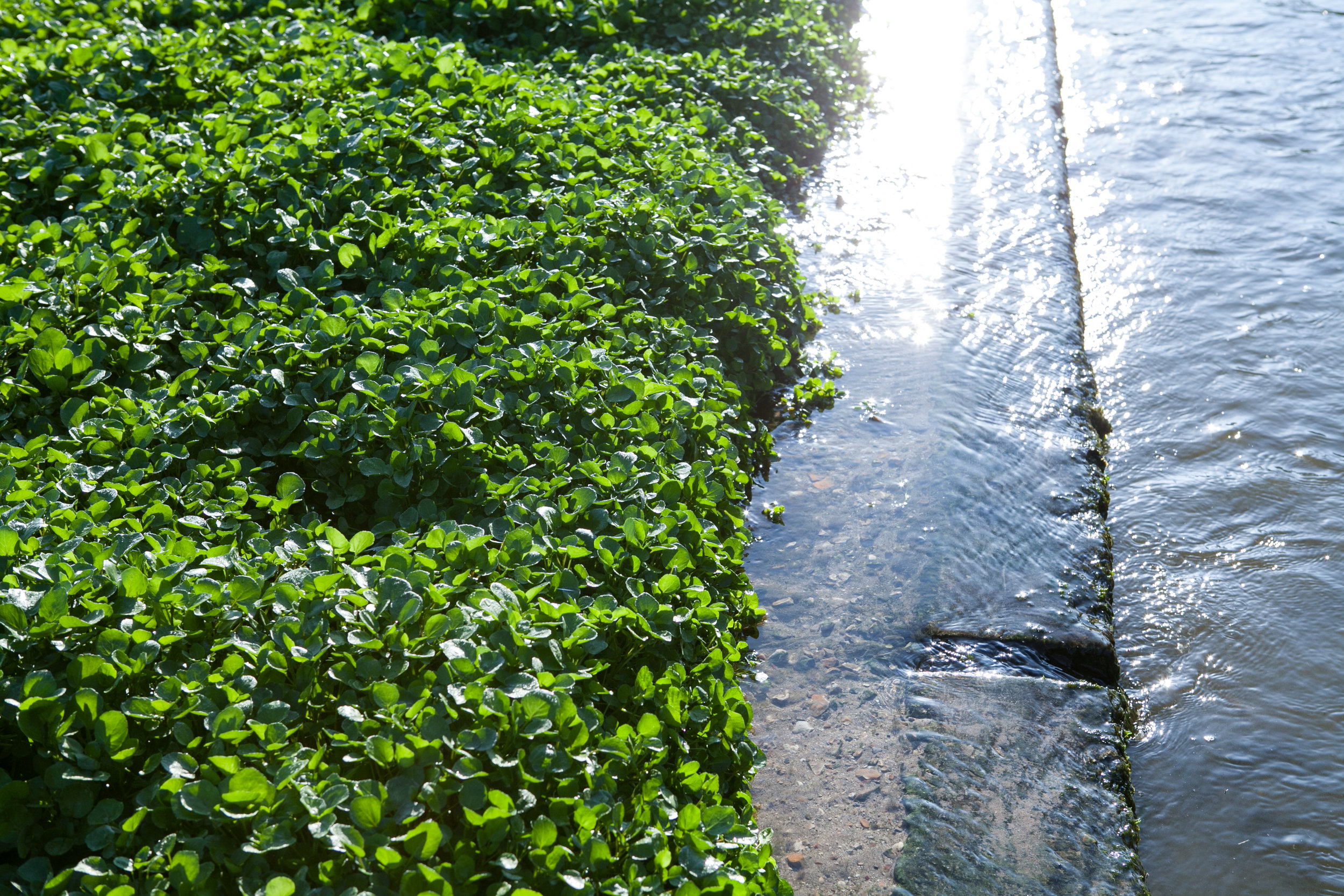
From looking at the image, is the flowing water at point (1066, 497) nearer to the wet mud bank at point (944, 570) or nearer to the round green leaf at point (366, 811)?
the wet mud bank at point (944, 570)

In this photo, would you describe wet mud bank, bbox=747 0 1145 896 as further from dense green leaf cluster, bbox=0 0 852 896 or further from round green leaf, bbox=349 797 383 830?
round green leaf, bbox=349 797 383 830

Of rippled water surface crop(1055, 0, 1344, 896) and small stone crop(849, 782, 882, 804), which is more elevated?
rippled water surface crop(1055, 0, 1344, 896)

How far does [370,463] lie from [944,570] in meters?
2.07

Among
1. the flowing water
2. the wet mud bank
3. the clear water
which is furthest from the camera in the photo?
the clear water

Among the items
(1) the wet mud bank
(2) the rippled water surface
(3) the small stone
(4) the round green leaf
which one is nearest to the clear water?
(1) the wet mud bank

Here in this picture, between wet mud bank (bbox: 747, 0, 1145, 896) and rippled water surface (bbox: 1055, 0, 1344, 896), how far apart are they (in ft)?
0.66

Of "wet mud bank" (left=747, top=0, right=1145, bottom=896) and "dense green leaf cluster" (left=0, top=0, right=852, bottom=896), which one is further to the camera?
"wet mud bank" (left=747, top=0, right=1145, bottom=896)

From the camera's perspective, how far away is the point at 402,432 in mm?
2758

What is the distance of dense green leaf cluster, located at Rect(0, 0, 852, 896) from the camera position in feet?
6.22

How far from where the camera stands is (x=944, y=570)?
348 centimetres

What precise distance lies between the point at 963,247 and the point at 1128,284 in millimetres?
1003

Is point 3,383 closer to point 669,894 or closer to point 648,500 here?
point 648,500

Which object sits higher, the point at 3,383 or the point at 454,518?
the point at 3,383

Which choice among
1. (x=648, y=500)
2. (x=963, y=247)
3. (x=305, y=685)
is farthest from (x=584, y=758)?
(x=963, y=247)
